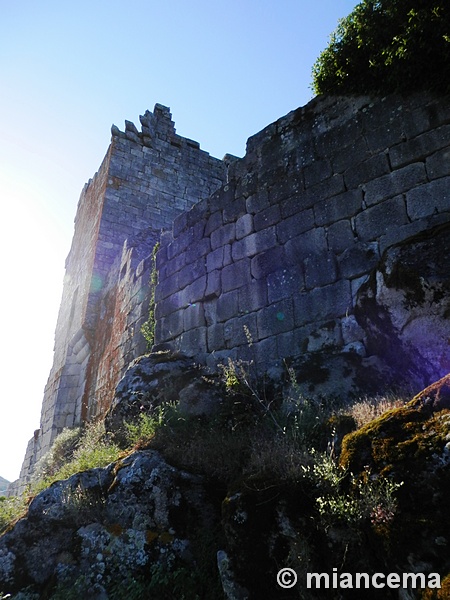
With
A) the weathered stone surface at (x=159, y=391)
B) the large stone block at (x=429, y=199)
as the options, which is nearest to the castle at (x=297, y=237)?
the large stone block at (x=429, y=199)

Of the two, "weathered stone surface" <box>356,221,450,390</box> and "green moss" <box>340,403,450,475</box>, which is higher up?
"weathered stone surface" <box>356,221,450,390</box>

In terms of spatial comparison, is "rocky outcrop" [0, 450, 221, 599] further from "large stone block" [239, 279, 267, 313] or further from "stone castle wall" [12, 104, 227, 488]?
"stone castle wall" [12, 104, 227, 488]

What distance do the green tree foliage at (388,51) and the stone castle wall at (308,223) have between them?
0.17m

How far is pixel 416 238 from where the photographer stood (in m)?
3.85

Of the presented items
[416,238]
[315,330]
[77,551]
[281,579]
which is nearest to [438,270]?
[416,238]

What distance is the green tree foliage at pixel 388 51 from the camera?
4.59 m

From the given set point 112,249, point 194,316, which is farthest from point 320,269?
point 112,249

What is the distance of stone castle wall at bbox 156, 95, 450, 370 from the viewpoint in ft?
15.2

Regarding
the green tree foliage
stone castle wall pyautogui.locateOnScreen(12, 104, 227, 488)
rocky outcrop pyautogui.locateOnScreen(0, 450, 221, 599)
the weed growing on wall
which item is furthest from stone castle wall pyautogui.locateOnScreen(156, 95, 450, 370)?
stone castle wall pyautogui.locateOnScreen(12, 104, 227, 488)

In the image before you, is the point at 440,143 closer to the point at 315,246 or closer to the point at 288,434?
the point at 315,246

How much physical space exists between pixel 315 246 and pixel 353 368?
1639mm

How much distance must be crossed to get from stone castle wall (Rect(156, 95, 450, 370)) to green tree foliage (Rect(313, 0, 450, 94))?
0.57 ft

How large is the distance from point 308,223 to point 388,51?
1912 mm

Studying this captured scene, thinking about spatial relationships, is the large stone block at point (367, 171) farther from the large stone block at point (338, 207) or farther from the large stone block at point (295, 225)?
the large stone block at point (295, 225)
